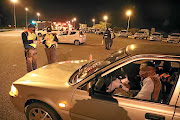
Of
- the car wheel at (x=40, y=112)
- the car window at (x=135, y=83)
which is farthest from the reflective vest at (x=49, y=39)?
the car wheel at (x=40, y=112)

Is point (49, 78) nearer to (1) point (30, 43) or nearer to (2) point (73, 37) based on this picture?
(1) point (30, 43)

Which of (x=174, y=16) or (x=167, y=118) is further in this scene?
(x=174, y=16)

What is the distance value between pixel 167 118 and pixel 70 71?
6.43 feet

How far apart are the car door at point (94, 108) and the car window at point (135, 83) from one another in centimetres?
13

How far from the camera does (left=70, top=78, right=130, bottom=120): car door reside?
7.09 feet

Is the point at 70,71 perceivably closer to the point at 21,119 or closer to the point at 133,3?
the point at 21,119

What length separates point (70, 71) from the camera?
10.8ft

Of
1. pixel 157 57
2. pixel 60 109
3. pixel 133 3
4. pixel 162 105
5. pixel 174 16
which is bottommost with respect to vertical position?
pixel 60 109

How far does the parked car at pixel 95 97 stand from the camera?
202cm

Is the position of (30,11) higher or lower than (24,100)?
higher

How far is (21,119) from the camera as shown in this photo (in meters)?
3.31

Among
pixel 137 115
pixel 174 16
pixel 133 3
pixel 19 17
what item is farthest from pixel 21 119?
pixel 19 17

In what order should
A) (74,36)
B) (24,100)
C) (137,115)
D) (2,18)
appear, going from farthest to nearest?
(2,18) → (74,36) → (24,100) → (137,115)

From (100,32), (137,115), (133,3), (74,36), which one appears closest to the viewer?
(137,115)
